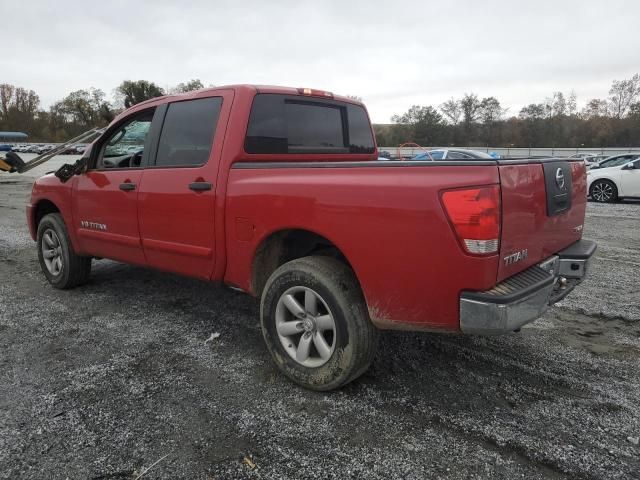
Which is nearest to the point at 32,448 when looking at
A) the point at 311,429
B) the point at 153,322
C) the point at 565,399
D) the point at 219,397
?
the point at 219,397

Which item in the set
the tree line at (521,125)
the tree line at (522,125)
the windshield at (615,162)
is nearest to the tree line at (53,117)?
the tree line at (522,125)

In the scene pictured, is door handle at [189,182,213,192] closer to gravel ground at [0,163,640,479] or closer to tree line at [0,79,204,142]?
gravel ground at [0,163,640,479]

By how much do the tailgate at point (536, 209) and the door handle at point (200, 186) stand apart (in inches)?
75.5

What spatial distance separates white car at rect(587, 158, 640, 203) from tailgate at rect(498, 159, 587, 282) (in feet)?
40.3

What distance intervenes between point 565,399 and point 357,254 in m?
1.51

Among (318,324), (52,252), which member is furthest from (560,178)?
(52,252)

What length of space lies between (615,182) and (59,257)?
46.4 ft

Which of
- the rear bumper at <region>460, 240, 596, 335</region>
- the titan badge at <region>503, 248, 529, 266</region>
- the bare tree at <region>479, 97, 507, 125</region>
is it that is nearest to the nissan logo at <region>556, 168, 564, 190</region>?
the rear bumper at <region>460, 240, 596, 335</region>

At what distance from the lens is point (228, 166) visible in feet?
10.5

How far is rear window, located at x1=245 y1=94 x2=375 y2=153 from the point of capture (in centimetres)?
336

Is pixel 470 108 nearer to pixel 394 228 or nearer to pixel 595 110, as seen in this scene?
pixel 595 110

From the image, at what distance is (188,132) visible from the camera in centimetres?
357

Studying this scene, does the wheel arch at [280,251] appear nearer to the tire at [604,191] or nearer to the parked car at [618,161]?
the tire at [604,191]

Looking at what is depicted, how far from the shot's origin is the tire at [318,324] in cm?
264
